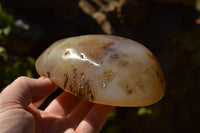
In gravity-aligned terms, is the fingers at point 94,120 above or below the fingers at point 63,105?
above

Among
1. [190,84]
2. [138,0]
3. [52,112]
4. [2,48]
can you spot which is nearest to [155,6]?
[138,0]

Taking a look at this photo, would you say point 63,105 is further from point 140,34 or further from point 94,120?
point 140,34

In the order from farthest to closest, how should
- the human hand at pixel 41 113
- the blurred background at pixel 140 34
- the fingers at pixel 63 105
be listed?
the blurred background at pixel 140 34 → the fingers at pixel 63 105 → the human hand at pixel 41 113

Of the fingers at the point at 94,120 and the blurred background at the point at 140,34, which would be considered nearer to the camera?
the fingers at the point at 94,120

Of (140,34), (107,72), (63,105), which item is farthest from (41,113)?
(140,34)

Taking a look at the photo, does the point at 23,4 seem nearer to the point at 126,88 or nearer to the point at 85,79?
the point at 85,79

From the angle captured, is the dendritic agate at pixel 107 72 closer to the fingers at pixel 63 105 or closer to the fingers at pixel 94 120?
the fingers at pixel 94 120

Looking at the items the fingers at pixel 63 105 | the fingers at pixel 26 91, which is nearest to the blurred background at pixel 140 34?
the fingers at pixel 63 105

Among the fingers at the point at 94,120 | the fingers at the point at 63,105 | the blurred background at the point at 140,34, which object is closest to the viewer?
the fingers at the point at 94,120
